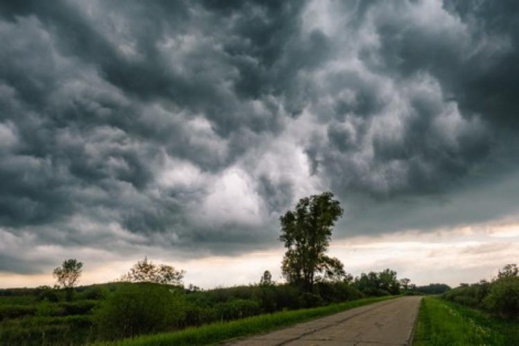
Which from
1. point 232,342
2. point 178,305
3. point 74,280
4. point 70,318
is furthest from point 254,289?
point 74,280

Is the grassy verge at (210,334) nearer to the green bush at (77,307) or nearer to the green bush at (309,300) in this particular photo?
the green bush at (309,300)

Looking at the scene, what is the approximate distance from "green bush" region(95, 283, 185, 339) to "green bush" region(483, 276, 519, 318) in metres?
29.1

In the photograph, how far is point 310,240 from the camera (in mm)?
60750

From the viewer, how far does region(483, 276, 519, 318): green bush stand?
36.6m

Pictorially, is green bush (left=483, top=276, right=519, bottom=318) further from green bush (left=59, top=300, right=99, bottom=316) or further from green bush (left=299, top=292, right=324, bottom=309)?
green bush (left=59, top=300, right=99, bottom=316)

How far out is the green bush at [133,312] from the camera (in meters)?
22.8

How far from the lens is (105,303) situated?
904 inches

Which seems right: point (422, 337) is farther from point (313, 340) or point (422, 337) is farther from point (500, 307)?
point (500, 307)

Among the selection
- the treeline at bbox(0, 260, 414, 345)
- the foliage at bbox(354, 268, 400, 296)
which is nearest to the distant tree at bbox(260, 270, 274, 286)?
the treeline at bbox(0, 260, 414, 345)

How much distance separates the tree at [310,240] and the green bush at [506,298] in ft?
79.6

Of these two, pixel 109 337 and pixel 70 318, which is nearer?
pixel 109 337

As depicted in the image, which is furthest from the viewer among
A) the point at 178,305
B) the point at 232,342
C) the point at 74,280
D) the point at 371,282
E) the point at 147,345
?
the point at 371,282

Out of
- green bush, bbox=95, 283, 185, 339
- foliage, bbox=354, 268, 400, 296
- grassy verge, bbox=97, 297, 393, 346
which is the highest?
foliage, bbox=354, 268, 400, 296

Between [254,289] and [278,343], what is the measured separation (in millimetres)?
29753
